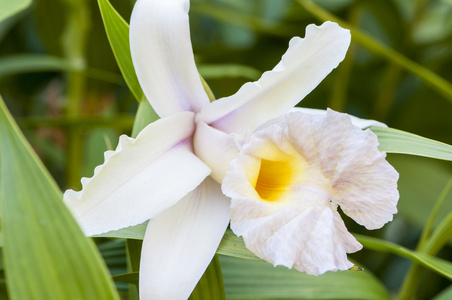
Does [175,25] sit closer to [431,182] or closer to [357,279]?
[357,279]

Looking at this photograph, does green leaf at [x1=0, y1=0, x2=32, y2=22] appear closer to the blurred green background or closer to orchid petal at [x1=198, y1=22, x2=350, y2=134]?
orchid petal at [x1=198, y1=22, x2=350, y2=134]

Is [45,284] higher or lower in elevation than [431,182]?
lower

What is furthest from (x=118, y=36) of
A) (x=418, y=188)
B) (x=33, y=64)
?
(x=418, y=188)

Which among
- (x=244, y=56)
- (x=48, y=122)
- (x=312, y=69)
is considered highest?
(x=244, y=56)

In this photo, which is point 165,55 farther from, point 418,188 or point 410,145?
point 418,188

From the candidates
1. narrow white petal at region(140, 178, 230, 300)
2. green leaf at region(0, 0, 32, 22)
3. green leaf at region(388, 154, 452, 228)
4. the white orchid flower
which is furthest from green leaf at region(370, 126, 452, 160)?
green leaf at region(388, 154, 452, 228)

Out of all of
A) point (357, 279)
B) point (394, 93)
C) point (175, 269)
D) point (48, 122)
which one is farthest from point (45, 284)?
point (394, 93)

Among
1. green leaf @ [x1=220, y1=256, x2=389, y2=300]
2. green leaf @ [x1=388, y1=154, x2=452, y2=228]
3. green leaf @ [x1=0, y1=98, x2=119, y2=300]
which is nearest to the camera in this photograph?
green leaf @ [x1=0, y1=98, x2=119, y2=300]
